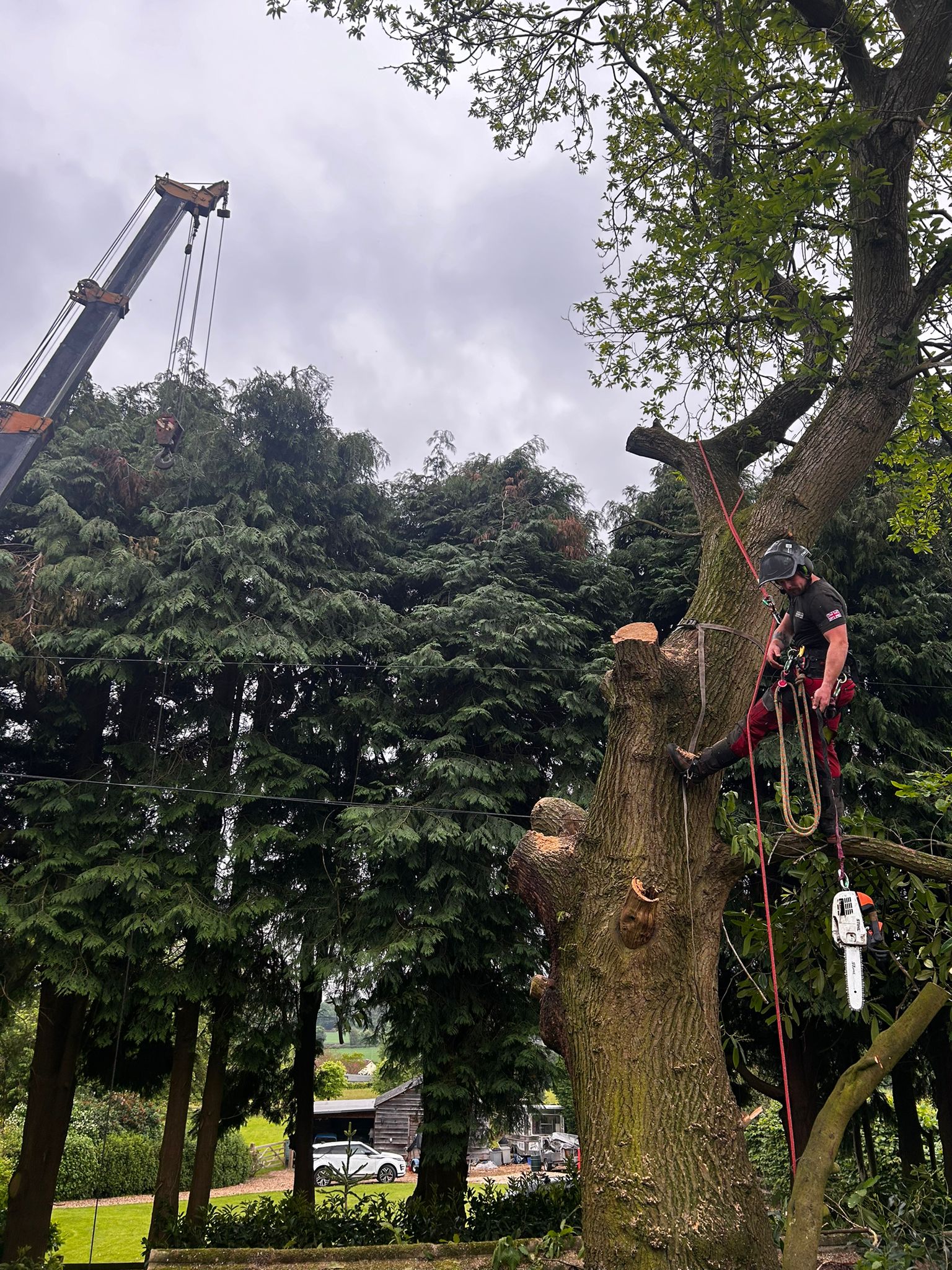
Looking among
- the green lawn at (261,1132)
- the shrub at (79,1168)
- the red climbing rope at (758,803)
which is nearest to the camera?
the red climbing rope at (758,803)

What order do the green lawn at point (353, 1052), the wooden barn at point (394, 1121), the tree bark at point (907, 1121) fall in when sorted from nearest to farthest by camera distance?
the tree bark at point (907, 1121) → the wooden barn at point (394, 1121) → the green lawn at point (353, 1052)

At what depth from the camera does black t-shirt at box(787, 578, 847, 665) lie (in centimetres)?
420

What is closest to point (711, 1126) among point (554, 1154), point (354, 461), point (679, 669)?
point (679, 669)

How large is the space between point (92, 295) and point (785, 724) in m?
11.4

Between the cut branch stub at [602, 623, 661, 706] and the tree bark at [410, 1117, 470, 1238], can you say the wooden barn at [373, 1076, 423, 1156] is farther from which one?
the cut branch stub at [602, 623, 661, 706]

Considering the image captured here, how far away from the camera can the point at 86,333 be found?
39.2 feet

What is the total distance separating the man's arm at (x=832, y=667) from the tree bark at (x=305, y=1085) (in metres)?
8.73

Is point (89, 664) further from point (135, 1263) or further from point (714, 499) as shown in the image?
point (135, 1263)

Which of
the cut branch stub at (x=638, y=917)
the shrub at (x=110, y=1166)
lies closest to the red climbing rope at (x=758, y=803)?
the cut branch stub at (x=638, y=917)

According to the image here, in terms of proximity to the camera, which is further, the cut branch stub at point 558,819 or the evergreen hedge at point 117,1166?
the evergreen hedge at point 117,1166

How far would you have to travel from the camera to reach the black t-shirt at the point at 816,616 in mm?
4195

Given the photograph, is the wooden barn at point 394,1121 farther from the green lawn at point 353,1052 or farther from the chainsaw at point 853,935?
the chainsaw at point 853,935

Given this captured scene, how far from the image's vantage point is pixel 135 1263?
12609mm

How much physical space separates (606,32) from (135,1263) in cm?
1619
